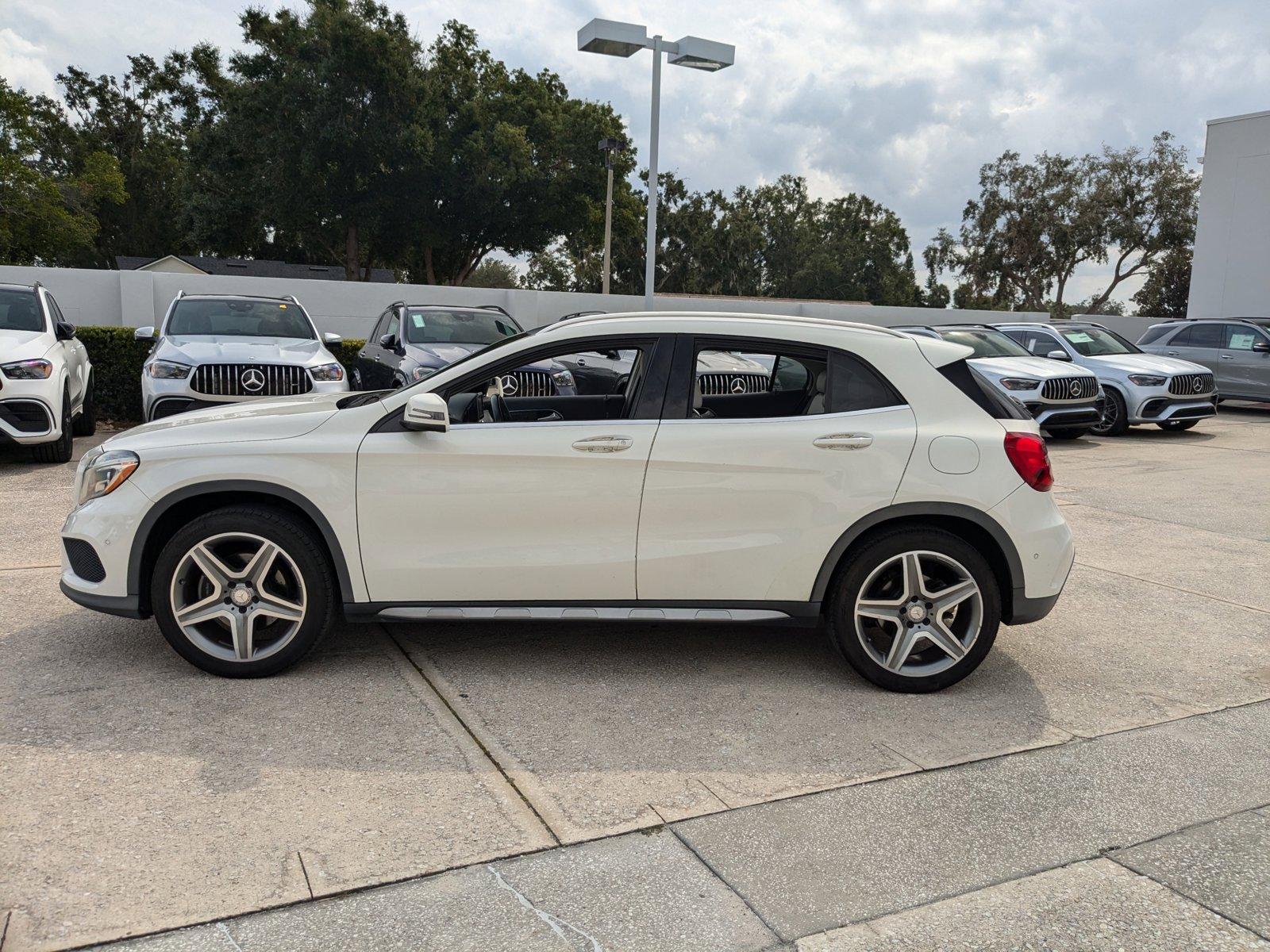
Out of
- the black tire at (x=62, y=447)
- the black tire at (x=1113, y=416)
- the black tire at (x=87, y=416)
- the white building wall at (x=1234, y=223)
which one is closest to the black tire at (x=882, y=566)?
the black tire at (x=62, y=447)

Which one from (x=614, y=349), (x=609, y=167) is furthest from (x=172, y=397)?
(x=609, y=167)

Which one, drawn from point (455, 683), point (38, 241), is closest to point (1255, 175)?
point (455, 683)

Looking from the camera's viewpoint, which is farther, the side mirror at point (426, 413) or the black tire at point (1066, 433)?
the black tire at point (1066, 433)

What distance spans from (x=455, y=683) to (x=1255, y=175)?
2959 centimetres

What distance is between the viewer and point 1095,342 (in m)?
15.8

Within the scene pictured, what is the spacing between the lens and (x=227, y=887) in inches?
111

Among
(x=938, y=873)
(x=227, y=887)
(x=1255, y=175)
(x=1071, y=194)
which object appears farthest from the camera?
(x=1071, y=194)

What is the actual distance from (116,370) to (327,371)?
4.69m

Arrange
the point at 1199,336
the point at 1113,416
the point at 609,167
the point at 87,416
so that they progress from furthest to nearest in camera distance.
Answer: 1. the point at 609,167
2. the point at 1199,336
3. the point at 1113,416
4. the point at 87,416

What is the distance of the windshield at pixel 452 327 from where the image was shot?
12.0m

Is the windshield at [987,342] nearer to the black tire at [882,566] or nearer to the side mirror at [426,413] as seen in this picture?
the black tire at [882,566]

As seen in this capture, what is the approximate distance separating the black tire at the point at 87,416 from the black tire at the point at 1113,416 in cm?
1325

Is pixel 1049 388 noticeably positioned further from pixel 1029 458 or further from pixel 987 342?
pixel 1029 458

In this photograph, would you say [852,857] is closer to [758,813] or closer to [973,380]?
[758,813]
